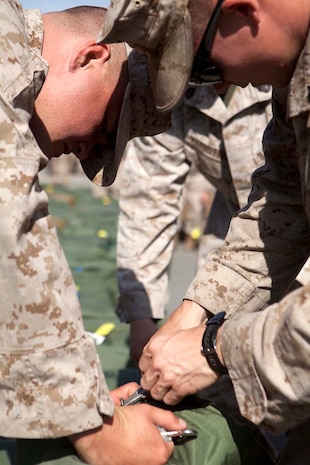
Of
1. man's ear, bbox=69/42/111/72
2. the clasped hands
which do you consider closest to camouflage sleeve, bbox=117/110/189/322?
the clasped hands

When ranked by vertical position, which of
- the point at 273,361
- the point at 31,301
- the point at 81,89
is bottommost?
the point at 273,361

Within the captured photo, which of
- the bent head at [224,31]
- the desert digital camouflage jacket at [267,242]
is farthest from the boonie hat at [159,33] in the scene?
the desert digital camouflage jacket at [267,242]

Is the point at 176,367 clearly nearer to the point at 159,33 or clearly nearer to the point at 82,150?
the point at 82,150

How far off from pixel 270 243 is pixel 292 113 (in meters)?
0.69

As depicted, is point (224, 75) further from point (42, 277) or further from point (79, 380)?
point (79, 380)

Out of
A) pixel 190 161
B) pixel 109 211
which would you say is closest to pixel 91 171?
pixel 190 161

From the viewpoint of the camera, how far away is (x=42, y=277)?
2.28 m

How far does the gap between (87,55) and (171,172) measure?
1746 millimetres

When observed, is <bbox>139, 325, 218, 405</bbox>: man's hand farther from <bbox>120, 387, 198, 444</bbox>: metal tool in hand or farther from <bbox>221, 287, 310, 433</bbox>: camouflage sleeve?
<bbox>221, 287, 310, 433</bbox>: camouflage sleeve

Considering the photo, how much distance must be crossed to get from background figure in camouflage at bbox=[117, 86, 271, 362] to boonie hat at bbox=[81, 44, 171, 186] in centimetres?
119

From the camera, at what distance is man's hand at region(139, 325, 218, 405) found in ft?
8.25

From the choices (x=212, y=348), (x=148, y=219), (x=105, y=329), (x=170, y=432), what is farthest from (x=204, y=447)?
(x=105, y=329)

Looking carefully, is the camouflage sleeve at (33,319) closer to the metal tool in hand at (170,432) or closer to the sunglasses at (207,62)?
the metal tool in hand at (170,432)

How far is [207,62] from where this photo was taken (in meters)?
2.35
